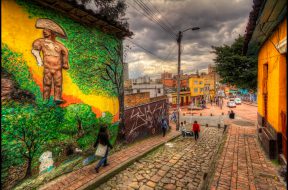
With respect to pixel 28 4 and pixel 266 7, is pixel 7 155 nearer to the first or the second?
pixel 28 4

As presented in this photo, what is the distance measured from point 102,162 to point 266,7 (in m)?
6.60

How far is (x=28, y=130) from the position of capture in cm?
449

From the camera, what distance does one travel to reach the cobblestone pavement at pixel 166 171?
17.2 feet

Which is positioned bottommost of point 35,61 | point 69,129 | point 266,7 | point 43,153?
point 43,153

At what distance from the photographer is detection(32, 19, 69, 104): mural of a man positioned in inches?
186

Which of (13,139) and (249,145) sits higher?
(13,139)

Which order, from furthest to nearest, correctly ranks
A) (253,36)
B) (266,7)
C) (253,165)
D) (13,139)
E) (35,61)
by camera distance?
1. (253,36)
2. (253,165)
3. (35,61)
4. (13,139)
5. (266,7)

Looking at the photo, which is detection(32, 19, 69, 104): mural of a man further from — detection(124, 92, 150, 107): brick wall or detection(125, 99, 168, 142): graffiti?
detection(124, 92, 150, 107): brick wall

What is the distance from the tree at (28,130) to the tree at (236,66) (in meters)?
11.1

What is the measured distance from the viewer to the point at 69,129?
5.54 metres

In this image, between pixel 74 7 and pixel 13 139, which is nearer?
pixel 13 139

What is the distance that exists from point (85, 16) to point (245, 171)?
733 cm

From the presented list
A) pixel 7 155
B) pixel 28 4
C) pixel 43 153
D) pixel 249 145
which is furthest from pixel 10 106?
pixel 249 145

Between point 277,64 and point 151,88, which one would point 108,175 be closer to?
point 277,64
